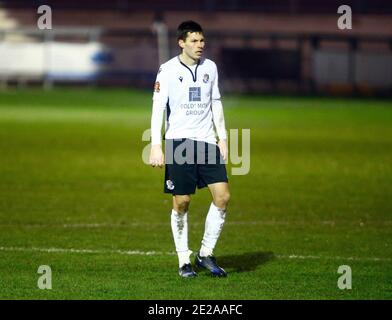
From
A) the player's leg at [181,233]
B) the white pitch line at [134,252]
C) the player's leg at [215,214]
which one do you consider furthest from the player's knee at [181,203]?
the white pitch line at [134,252]

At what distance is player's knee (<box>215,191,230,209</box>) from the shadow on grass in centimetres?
77

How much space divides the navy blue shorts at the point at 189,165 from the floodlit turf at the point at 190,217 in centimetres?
94

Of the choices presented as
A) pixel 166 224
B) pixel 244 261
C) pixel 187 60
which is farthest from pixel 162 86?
pixel 166 224

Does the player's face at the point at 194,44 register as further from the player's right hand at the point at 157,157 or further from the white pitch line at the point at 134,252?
the white pitch line at the point at 134,252

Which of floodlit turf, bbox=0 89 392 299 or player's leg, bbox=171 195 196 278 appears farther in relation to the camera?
player's leg, bbox=171 195 196 278

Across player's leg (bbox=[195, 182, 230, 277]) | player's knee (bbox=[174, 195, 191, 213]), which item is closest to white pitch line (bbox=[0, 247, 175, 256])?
player's leg (bbox=[195, 182, 230, 277])

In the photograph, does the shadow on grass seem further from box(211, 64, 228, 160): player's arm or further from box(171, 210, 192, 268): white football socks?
box(211, 64, 228, 160): player's arm

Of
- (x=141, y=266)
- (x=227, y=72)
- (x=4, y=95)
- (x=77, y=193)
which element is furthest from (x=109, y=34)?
(x=141, y=266)

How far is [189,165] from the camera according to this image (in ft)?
42.5

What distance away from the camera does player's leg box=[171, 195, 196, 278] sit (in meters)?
12.9

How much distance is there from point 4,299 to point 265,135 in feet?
82.3

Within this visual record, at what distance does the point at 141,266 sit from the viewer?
1358cm
